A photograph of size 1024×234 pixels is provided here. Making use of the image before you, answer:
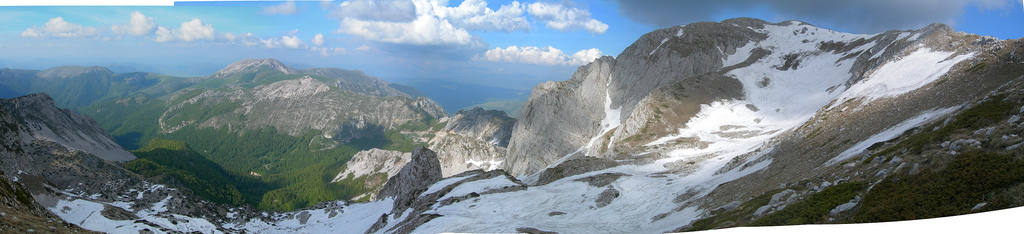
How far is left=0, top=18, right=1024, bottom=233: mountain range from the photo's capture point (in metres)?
15.6

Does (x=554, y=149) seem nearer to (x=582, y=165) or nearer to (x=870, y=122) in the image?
(x=582, y=165)

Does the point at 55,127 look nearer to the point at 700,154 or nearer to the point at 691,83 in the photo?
the point at 700,154

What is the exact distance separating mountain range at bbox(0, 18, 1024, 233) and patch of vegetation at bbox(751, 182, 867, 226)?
112 millimetres

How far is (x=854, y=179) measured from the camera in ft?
56.8

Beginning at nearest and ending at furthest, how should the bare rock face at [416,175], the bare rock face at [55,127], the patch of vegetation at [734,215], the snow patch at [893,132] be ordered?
the patch of vegetation at [734,215] < the snow patch at [893,132] < the bare rock face at [416,175] < the bare rock face at [55,127]

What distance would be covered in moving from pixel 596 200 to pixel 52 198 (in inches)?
2730

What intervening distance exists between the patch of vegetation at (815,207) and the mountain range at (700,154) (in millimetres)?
112

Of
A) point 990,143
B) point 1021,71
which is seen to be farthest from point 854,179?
point 1021,71

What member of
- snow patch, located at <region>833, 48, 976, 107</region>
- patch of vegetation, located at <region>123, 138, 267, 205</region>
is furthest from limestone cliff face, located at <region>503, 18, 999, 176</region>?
patch of vegetation, located at <region>123, 138, 267, 205</region>

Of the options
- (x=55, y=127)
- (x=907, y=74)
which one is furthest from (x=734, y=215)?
(x=55, y=127)

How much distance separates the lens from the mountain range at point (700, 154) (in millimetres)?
15578

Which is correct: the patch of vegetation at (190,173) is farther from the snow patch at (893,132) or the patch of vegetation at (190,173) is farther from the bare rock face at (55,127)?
the snow patch at (893,132)

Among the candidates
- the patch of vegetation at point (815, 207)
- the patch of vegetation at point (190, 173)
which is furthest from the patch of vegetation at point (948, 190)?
the patch of vegetation at point (190, 173)

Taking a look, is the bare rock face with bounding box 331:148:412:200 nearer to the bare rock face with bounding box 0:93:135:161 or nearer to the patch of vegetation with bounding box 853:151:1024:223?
the bare rock face with bounding box 0:93:135:161
